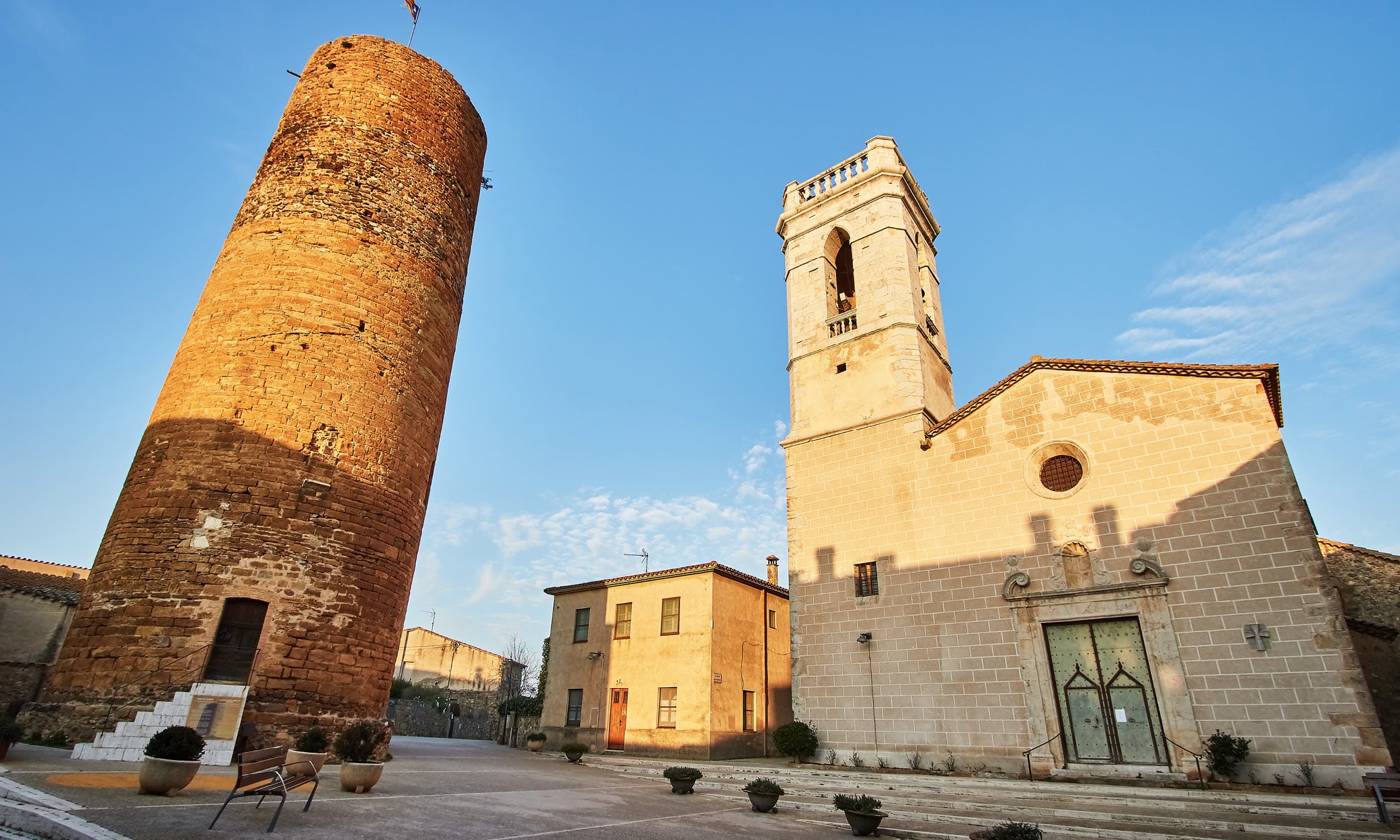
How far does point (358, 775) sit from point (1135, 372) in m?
14.6

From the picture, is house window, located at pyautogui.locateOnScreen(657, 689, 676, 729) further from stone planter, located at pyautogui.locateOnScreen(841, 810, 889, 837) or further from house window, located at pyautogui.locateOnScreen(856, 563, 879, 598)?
stone planter, located at pyautogui.locateOnScreen(841, 810, 889, 837)

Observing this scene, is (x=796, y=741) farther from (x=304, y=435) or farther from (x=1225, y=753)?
(x=304, y=435)

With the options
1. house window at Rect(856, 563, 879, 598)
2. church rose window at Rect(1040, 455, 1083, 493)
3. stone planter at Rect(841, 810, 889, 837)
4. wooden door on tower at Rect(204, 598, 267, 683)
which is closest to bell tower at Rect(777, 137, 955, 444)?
church rose window at Rect(1040, 455, 1083, 493)

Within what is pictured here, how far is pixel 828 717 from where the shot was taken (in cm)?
1408

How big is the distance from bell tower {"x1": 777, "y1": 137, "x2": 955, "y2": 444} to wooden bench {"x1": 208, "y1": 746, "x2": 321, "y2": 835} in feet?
42.3

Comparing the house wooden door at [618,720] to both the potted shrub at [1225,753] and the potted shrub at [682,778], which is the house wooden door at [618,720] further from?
the potted shrub at [1225,753]

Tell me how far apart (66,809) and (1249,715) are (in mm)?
14442

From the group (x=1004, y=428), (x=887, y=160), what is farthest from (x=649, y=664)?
(x=887, y=160)

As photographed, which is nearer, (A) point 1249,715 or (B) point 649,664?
(A) point 1249,715

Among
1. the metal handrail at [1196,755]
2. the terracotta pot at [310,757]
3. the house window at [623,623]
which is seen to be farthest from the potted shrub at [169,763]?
the house window at [623,623]

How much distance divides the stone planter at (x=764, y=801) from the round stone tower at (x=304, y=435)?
709cm

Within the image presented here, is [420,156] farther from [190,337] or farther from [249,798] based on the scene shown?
[249,798]

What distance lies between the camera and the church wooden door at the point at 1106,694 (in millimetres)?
10992

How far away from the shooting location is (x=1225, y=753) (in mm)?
9852
